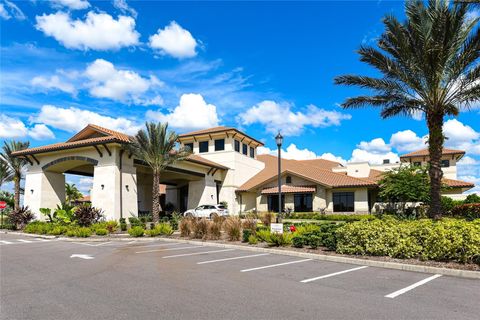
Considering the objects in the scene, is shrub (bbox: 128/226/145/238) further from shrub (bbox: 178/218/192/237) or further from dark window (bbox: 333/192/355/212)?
dark window (bbox: 333/192/355/212)

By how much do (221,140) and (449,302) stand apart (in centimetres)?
3449

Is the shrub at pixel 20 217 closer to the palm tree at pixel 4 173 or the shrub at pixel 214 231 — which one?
the palm tree at pixel 4 173

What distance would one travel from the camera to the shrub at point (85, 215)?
76.7 feet

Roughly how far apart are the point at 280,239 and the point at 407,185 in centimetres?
2017

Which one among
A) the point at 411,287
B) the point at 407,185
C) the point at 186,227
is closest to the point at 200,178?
the point at 186,227

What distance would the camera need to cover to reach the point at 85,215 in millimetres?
23469

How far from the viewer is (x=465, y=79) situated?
15.1 m

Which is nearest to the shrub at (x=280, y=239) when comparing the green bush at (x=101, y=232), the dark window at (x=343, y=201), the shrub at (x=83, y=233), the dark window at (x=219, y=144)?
the green bush at (x=101, y=232)

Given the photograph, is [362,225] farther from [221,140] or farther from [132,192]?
[221,140]

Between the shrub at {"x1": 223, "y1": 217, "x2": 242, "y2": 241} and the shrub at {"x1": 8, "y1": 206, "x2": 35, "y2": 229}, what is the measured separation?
721 inches

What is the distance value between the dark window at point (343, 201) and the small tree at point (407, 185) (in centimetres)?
341

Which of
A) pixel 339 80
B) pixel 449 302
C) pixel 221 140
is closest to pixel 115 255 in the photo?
pixel 449 302

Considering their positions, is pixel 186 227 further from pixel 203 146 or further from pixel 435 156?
pixel 203 146

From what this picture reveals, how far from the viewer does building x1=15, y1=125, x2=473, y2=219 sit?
26.0m
